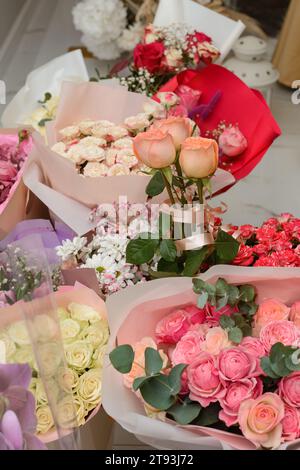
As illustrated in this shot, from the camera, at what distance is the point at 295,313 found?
932 mm

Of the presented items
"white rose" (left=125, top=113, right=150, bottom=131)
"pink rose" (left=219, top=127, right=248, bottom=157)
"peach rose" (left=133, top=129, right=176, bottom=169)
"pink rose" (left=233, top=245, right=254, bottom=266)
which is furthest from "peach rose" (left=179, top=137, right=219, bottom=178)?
"pink rose" (left=219, top=127, right=248, bottom=157)

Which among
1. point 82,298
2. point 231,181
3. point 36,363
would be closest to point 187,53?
point 231,181

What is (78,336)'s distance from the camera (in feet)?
3.43

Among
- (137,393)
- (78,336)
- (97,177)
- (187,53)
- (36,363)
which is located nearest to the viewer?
(36,363)

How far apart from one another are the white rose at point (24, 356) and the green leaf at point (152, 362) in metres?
0.15

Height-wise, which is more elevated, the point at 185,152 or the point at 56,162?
the point at 185,152

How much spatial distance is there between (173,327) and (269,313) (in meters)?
0.14

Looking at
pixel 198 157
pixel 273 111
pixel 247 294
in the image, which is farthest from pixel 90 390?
pixel 273 111

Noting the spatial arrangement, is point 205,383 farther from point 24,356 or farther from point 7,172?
point 7,172

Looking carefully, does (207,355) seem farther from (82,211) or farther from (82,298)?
(82,211)

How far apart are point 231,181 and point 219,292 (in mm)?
361

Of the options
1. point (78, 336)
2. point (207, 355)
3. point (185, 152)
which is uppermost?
point (185, 152)

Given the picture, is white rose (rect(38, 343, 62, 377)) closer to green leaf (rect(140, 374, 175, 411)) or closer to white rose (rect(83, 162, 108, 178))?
green leaf (rect(140, 374, 175, 411))

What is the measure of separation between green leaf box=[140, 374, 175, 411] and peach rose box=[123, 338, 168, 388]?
0.03 metres
